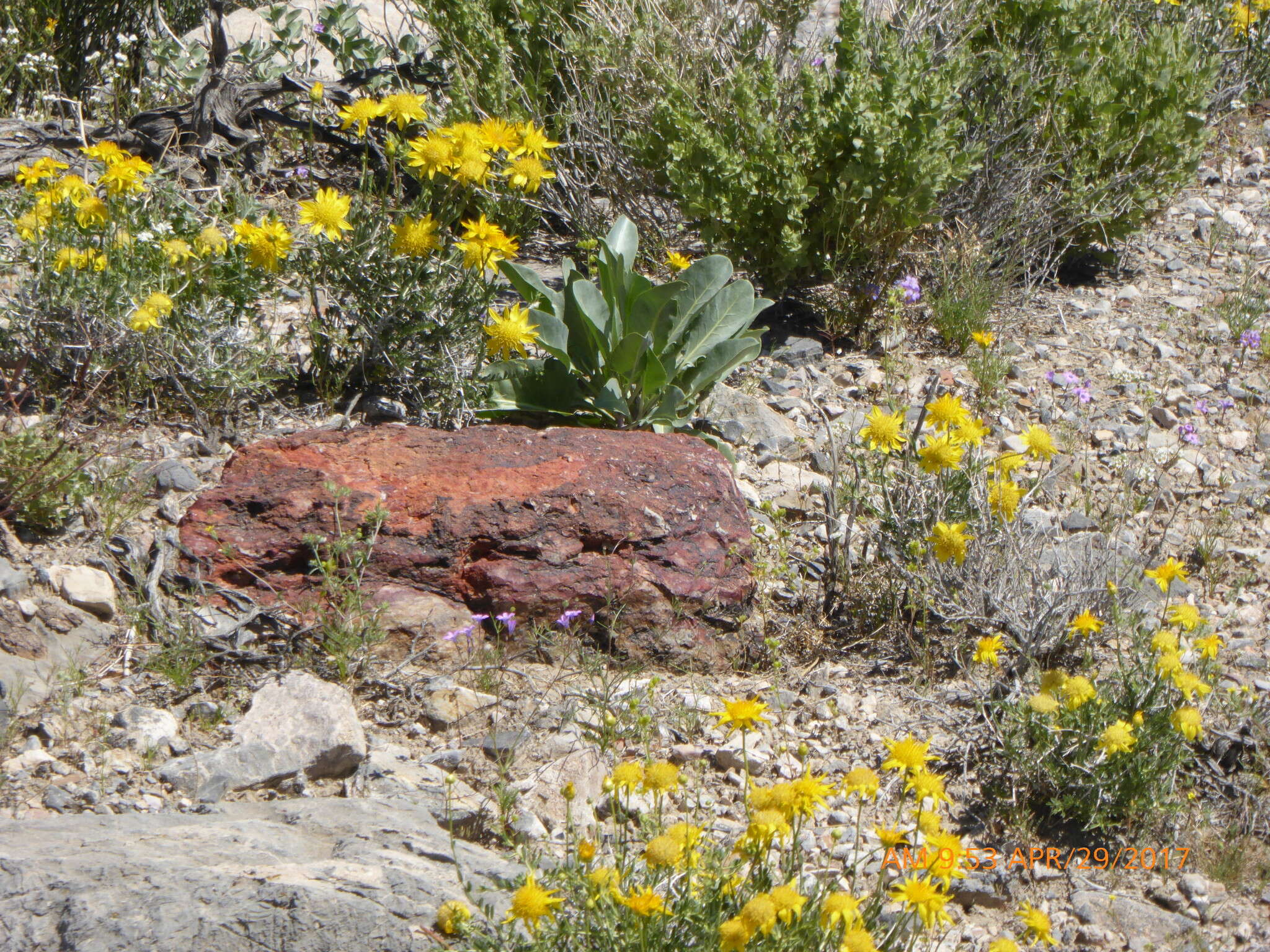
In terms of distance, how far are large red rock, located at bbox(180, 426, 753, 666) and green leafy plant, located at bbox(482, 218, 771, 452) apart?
0.49m

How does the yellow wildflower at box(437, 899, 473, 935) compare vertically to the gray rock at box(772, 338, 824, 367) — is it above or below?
below

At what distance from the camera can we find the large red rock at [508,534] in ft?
9.76

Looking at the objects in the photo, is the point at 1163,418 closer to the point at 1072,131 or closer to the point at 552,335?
the point at 1072,131

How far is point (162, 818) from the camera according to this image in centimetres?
212

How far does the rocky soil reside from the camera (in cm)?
184

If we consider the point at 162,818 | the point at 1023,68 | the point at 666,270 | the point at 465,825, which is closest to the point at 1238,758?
the point at 465,825

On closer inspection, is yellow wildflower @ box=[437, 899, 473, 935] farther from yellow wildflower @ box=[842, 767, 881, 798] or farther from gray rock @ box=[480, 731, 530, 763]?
gray rock @ box=[480, 731, 530, 763]

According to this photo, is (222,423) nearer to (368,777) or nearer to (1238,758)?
(368,777)

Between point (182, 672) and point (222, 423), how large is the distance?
1.26 m

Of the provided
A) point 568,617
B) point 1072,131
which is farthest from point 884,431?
point 1072,131

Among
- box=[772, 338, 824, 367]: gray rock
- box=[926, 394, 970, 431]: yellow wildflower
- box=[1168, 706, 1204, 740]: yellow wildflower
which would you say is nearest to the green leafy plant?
box=[772, 338, 824, 367]: gray rock

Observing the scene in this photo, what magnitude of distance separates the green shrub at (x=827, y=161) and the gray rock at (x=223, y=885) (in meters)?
3.02

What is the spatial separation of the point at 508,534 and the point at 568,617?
29 centimetres

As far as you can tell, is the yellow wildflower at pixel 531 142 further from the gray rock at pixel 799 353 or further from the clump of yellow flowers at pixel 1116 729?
the clump of yellow flowers at pixel 1116 729
